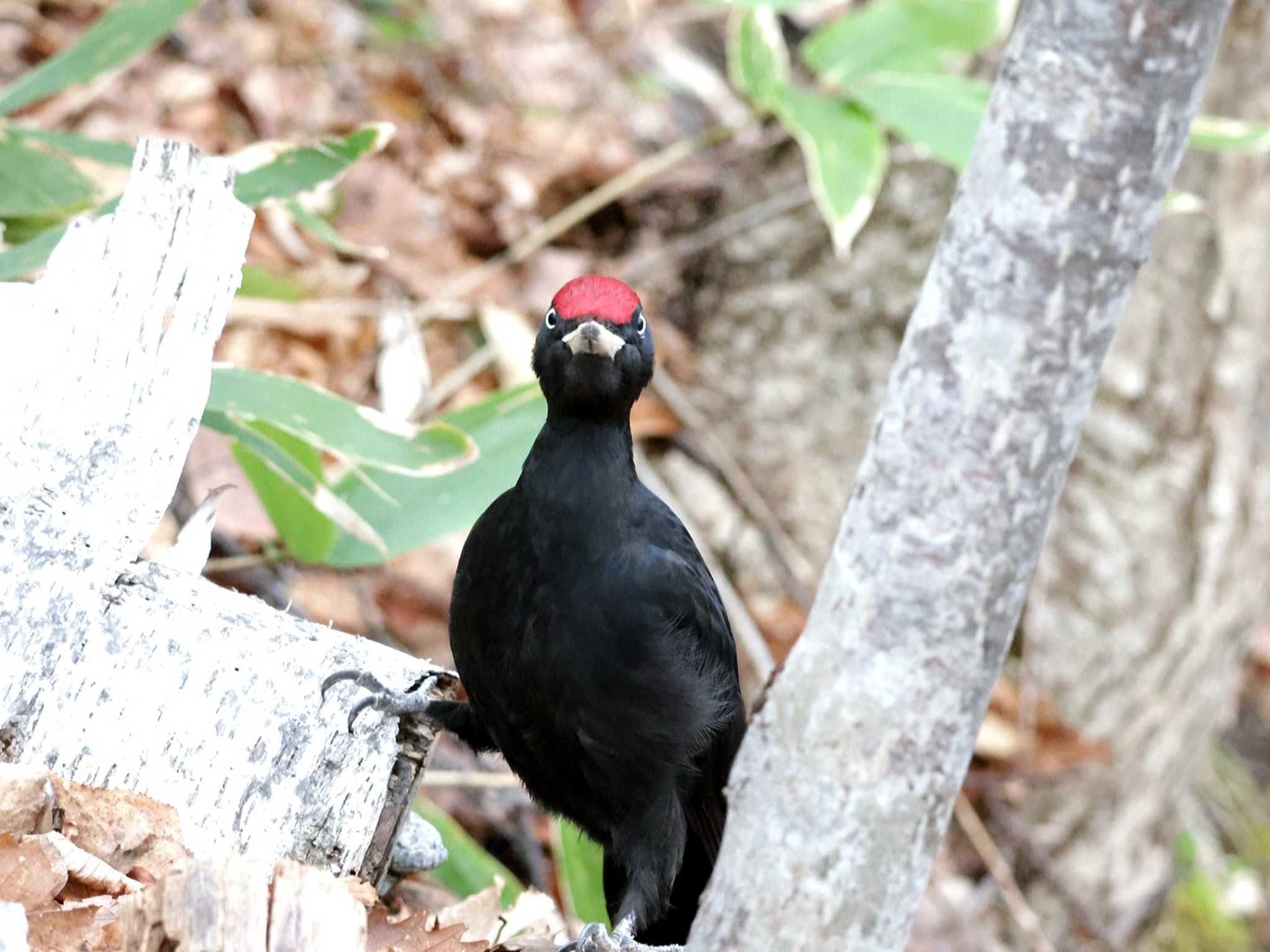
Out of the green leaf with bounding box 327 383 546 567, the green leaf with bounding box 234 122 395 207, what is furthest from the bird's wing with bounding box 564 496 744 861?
the green leaf with bounding box 234 122 395 207

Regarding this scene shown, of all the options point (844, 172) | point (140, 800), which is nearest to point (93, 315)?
point (140, 800)

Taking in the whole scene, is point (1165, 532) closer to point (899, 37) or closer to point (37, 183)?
point (899, 37)

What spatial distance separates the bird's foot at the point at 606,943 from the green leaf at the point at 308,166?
1525mm

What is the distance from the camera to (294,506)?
2.71 meters

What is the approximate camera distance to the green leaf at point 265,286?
3434 mm

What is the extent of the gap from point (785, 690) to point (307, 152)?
1848mm

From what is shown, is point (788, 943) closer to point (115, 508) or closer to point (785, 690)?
point (785, 690)

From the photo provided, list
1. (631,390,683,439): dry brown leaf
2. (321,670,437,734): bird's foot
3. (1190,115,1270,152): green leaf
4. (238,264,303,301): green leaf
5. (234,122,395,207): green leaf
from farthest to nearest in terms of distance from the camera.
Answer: (631,390,683,439): dry brown leaf
(1190,115,1270,152): green leaf
(238,264,303,301): green leaf
(234,122,395,207): green leaf
(321,670,437,734): bird's foot

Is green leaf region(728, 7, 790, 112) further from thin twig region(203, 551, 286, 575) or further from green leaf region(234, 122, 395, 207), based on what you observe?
thin twig region(203, 551, 286, 575)

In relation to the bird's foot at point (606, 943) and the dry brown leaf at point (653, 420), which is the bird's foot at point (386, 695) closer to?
the bird's foot at point (606, 943)

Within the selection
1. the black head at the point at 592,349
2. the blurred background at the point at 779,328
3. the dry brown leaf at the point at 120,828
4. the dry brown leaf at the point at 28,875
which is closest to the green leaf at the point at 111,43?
the blurred background at the point at 779,328

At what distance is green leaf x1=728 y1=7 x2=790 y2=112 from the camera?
13.6 ft

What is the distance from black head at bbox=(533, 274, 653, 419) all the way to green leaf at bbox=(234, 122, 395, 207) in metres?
0.62

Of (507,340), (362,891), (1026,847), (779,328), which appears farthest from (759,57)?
(362,891)
